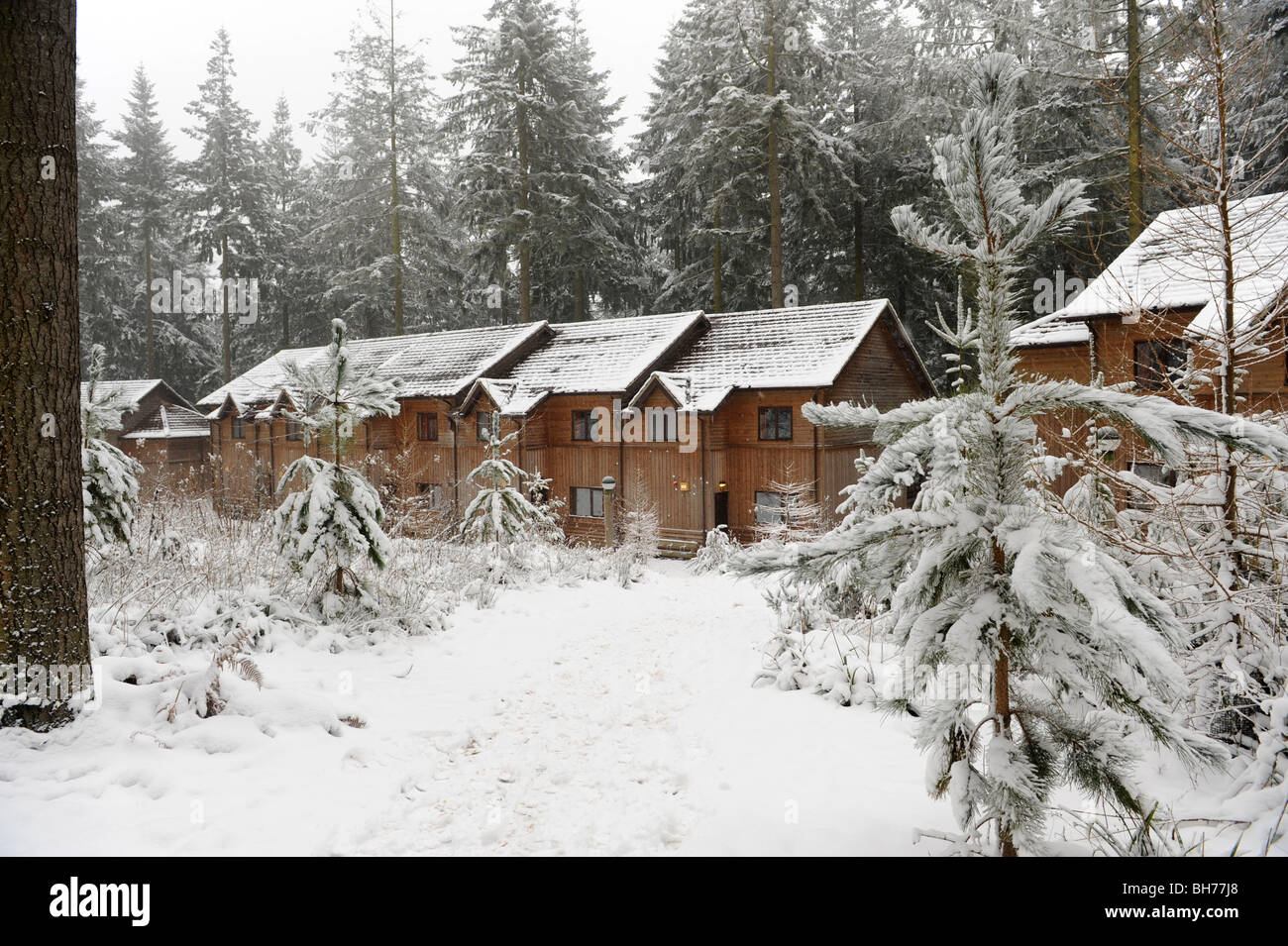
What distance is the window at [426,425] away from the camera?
2639 centimetres

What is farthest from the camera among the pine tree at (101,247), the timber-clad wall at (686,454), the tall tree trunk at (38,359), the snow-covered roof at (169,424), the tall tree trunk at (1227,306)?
the pine tree at (101,247)

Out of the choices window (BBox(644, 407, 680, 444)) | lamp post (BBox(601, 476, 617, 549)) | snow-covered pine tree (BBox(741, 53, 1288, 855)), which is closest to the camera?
snow-covered pine tree (BBox(741, 53, 1288, 855))

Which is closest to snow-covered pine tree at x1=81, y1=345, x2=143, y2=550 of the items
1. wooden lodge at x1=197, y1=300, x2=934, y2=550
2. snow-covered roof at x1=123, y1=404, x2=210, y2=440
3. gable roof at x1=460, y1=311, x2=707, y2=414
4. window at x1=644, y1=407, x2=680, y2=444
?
wooden lodge at x1=197, y1=300, x2=934, y2=550

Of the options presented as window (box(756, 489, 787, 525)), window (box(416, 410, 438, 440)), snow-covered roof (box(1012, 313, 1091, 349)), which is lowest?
window (box(756, 489, 787, 525))

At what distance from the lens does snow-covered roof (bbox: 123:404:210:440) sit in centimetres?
3469

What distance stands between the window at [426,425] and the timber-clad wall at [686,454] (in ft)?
0.67

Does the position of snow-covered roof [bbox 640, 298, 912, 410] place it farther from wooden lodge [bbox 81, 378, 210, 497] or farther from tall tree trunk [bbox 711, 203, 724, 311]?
wooden lodge [bbox 81, 378, 210, 497]

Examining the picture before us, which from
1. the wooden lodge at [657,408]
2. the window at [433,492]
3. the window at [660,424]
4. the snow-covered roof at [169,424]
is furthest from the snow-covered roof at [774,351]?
the snow-covered roof at [169,424]

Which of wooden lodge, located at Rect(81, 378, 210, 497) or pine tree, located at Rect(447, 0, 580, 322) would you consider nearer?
pine tree, located at Rect(447, 0, 580, 322)

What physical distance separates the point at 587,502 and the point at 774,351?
7.91 metres

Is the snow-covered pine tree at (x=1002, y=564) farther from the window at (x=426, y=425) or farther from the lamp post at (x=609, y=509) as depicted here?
the window at (x=426, y=425)

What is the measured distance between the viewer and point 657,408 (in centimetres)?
2164

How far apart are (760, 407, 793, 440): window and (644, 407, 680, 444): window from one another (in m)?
2.76
